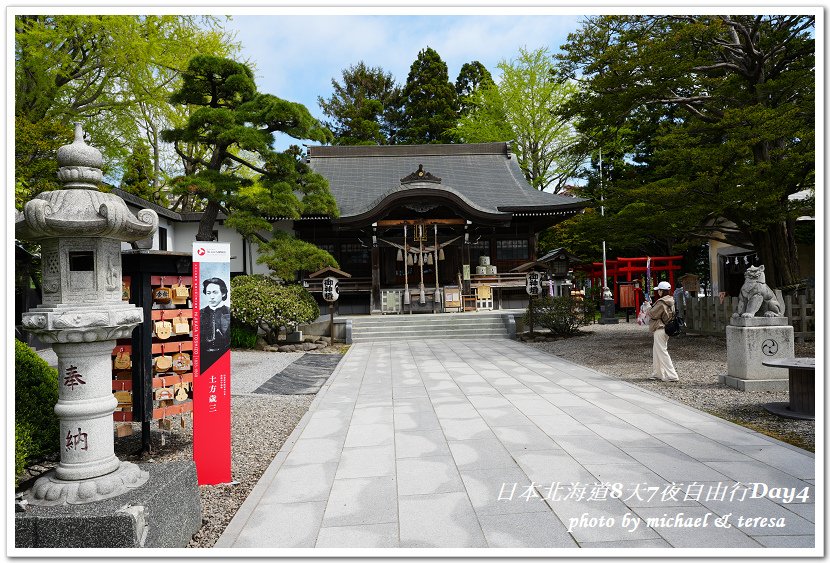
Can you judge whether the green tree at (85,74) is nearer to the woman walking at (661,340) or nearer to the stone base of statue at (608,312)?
the woman walking at (661,340)

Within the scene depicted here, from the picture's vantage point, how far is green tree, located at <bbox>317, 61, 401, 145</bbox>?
34969mm

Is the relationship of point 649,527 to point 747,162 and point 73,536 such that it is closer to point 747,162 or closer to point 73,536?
point 73,536

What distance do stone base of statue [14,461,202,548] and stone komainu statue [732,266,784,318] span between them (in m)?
7.63

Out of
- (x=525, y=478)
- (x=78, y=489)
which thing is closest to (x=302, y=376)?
(x=525, y=478)

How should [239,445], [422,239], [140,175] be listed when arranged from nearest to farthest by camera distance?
1. [239,445]
2. [422,239]
3. [140,175]

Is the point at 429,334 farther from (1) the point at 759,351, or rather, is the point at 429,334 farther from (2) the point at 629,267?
(2) the point at 629,267

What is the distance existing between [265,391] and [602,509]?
5.80m

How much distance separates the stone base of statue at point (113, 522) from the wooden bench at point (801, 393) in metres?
6.07

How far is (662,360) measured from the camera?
7539mm

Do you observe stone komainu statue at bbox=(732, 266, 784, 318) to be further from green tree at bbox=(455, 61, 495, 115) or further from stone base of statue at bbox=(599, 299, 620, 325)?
green tree at bbox=(455, 61, 495, 115)

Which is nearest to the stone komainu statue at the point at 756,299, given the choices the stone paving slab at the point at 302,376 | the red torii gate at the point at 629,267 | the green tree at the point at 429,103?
the stone paving slab at the point at 302,376

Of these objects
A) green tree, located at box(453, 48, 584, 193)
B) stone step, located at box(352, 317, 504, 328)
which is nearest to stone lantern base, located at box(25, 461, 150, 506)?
stone step, located at box(352, 317, 504, 328)

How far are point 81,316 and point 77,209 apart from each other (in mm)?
699

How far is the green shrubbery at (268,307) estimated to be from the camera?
12188 mm
